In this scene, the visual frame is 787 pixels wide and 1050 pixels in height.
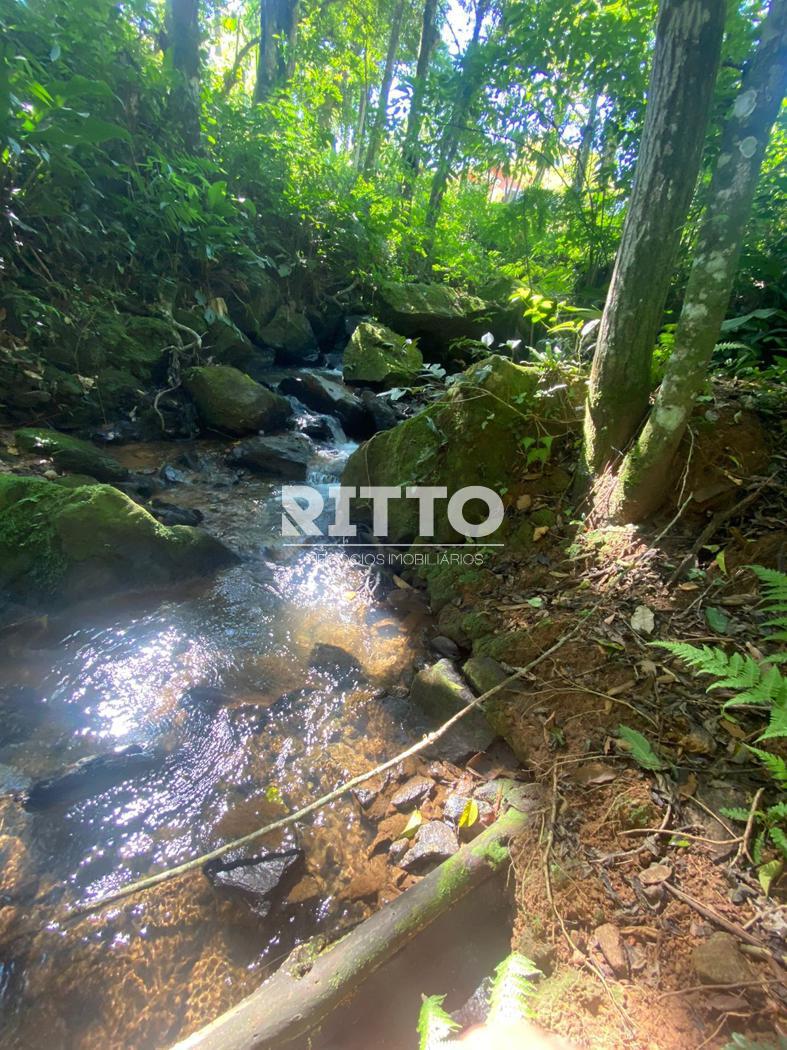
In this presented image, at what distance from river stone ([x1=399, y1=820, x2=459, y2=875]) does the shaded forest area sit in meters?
0.02

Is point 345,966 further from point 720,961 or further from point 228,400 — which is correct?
point 228,400

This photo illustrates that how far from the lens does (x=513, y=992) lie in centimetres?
140

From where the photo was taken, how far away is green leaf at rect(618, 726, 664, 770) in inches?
79.0

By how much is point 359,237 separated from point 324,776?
11.5 meters

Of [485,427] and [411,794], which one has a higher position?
[485,427]

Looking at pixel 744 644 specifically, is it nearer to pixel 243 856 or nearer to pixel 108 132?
pixel 243 856

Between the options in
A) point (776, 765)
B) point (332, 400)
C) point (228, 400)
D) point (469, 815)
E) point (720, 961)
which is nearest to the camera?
point (720, 961)

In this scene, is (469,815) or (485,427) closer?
(469,815)

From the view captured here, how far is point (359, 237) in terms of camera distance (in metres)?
10.8

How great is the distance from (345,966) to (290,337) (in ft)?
33.2

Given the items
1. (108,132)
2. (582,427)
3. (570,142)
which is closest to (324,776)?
(582,427)

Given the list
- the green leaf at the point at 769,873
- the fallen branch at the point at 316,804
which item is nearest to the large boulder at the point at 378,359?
the fallen branch at the point at 316,804

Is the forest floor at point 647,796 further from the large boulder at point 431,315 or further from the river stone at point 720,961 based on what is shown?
the large boulder at point 431,315
